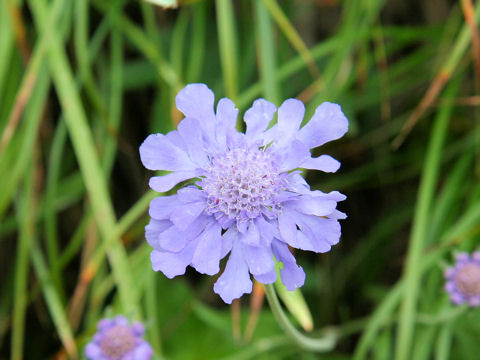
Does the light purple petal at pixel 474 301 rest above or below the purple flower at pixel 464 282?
below

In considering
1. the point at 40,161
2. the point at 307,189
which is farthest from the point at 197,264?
the point at 40,161

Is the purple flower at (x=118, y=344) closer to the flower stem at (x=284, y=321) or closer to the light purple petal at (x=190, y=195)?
the flower stem at (x=284, y=321)

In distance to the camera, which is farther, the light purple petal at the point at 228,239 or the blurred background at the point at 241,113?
the blurred background at the point at 241,113

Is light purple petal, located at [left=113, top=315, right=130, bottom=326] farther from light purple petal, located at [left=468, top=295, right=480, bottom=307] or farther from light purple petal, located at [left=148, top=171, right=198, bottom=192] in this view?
light purple petal, located at [left=468, top=295, right=480, bottom=307]

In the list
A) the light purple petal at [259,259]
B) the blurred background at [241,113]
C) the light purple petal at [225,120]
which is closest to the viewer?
the light purple petal at [259,259]

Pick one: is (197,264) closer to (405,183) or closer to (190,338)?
(190,338)

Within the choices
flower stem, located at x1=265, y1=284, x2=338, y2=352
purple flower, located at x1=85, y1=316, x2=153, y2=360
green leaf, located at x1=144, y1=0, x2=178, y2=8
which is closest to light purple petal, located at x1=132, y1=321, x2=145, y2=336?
purple flower, located at x1=85, y1=316, x2=153, y2=360

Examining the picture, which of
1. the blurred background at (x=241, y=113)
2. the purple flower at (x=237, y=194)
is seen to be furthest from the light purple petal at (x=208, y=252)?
the blurred background at (x=241, y=113)
